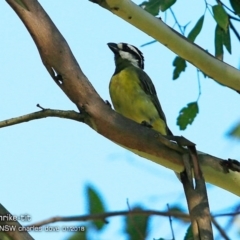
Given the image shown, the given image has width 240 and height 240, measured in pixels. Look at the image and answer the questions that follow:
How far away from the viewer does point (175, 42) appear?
243cm

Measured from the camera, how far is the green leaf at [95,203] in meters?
1.05

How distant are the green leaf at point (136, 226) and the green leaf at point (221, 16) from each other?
1.65 meters

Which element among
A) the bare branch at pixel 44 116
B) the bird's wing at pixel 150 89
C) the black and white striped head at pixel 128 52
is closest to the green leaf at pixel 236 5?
the bird's wing at pixel 150 89

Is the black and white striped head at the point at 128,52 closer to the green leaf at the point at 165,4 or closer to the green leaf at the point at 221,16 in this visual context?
the green leaf at the point at 165,4

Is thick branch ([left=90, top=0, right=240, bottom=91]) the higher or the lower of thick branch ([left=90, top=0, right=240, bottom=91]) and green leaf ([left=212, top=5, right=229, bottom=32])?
the lower

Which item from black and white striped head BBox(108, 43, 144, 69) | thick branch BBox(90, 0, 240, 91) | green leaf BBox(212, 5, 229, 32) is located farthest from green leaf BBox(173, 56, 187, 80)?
black and white striped head BBox(108, 43, 144, 69)

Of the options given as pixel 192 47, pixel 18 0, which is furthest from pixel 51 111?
pixel 192 47

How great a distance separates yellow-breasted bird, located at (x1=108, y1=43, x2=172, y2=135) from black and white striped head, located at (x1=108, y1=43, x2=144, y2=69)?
0.95ft

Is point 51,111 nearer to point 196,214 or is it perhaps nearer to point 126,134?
point 126,134

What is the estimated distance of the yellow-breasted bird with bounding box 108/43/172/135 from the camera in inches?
144

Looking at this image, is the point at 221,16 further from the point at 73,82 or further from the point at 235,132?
the point at 235,132

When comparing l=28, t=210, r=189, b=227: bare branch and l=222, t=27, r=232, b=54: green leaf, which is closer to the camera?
l=28, t=210, r=189, b=227: bare branch

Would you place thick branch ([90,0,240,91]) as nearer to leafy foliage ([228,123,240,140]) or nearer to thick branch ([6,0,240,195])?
thick branch ([6,0,240,195])

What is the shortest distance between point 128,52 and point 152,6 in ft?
5.17
